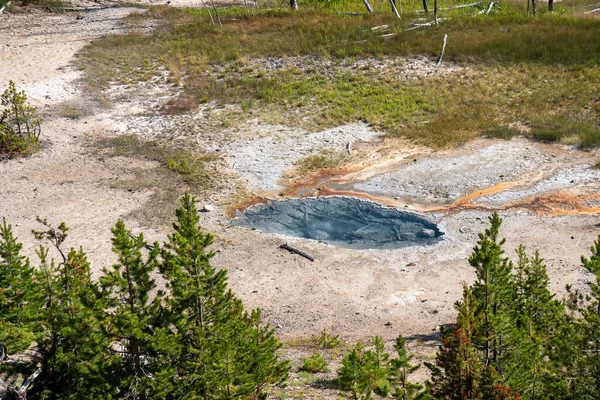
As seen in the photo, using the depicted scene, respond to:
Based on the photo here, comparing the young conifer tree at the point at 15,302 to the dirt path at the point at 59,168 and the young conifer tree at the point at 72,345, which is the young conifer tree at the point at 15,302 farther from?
the dirt path at the point at 59,168

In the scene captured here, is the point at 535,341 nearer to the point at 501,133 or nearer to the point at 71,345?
the point at 71,345

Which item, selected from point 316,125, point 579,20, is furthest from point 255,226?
point 579,20

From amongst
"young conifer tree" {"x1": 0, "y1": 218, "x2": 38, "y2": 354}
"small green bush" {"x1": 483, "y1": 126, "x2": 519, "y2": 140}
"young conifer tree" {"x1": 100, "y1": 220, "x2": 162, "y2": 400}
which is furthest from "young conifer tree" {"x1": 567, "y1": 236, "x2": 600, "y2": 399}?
"small green bush" {"x1": 483, "y1": 126, "x2": 519, "y2": 140}

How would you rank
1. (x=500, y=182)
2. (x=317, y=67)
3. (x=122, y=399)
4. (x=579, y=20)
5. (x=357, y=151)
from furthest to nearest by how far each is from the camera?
(x=579, y=20) < (x=317, y=67) < (x=357, y=151) < (x=500, y=182) < (x=122, y=399)

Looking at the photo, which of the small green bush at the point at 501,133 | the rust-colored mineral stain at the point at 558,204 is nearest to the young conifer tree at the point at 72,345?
the rust-colored mineral stain at the point at 558,204

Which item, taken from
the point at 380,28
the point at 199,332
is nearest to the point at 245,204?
the point at 199,332

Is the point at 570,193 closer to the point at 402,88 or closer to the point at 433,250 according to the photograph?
the point at 433,250
